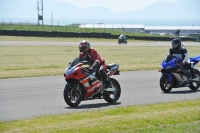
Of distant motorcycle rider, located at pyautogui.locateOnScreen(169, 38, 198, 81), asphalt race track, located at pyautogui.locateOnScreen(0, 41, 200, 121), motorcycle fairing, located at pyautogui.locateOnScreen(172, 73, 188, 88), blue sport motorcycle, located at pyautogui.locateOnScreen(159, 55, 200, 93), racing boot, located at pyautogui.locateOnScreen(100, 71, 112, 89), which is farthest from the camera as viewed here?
distant motorcycle rider, located at pyautogui.locateOnScreen(169, 38, 198, 81)

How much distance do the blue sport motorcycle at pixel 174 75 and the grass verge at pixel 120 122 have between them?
3686 millimetres

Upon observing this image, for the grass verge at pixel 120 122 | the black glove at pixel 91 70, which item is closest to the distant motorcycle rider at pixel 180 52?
the black glove at pixel 91 70

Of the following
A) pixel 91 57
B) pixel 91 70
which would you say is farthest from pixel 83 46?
pixel 91 70

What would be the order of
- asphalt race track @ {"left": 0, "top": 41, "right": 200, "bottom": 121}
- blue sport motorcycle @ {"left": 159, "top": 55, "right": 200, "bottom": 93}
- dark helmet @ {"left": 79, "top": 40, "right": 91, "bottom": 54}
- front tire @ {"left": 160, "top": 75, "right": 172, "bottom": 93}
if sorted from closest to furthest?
asphalt race track @ {"left": 0, "top": 41, "right": 200, "bottom": 121} → dark helmet @ {"left": 79, "top": 40, "right": 91, "bottom": 54} → front tire @ {"left": 160, "top": 75, "right": 172, "bottom": 93} → blue sport motorcycle @ {"left": 159, "top": 55, "right": 200, "bottom": 93}

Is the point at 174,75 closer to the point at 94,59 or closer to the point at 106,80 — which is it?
the point at 106,80

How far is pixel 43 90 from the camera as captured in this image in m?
13.6

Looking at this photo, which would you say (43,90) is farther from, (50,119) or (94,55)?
(50,119)

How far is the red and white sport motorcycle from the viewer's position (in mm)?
10656

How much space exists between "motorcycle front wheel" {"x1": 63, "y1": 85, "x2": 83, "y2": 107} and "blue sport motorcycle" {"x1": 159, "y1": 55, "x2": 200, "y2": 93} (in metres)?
3.57

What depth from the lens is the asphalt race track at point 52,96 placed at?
403 inches

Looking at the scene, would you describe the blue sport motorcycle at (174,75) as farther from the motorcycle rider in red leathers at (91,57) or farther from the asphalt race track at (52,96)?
the motorcycle rider in red leathers at (91,57)

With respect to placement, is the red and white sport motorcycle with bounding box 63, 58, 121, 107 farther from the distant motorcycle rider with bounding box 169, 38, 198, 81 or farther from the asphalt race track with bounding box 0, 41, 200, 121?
the distant motorcycle rider with bounding box 169, 38, 198, 81

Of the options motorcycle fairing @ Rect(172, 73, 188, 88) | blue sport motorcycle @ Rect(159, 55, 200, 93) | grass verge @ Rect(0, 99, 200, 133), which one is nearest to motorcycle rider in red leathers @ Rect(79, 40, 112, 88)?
grass verge @ Rect(0, 99, 200, 133)

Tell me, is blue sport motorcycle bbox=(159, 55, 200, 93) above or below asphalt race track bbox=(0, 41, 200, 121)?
above
